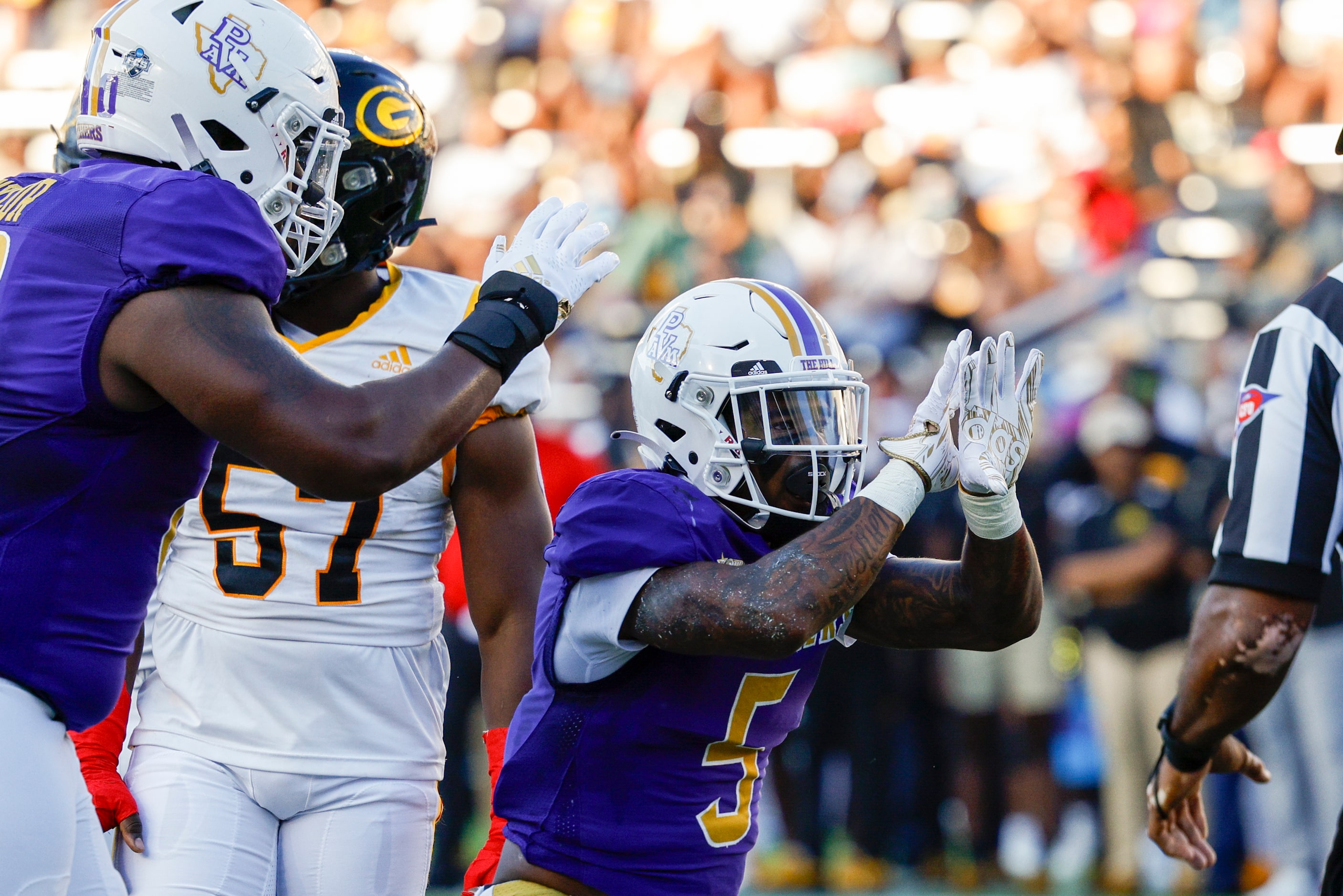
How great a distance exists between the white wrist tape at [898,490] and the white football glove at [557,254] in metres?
0.56

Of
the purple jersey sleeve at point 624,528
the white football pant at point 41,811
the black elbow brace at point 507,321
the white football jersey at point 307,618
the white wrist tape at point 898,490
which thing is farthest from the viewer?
the white football jersey at point 307,618

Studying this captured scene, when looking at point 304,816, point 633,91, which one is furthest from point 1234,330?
point 304,816

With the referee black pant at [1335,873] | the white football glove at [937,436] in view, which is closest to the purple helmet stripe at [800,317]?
the white football glove at [937,436]

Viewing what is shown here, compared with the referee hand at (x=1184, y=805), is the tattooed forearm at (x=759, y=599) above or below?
above

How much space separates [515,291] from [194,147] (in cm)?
52

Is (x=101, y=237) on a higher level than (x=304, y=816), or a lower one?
higher

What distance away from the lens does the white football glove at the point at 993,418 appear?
2.31 m

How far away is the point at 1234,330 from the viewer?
709cm

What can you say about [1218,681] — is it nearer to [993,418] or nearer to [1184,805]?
[1184,805]

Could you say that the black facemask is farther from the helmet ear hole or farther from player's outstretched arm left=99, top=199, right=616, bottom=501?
the helmet ear hole

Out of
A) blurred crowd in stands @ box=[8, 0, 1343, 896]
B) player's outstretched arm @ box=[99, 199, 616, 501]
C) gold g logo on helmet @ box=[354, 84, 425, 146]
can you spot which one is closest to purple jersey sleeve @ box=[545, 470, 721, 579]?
player's outstretched arm @ box=[99, 199, 616, 501]

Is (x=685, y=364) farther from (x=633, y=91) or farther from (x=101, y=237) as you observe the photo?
(x=633, y=91)

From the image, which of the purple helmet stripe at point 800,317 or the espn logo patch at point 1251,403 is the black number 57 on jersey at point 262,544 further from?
the espn logo patch at point 1251,403

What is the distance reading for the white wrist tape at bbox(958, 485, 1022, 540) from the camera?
2355 millimetres
